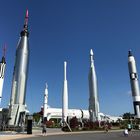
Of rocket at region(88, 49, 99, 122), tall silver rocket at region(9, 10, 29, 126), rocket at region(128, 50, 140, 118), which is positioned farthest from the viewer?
rocket at region(128, 50, 140, 118)

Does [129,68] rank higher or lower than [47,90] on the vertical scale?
higher

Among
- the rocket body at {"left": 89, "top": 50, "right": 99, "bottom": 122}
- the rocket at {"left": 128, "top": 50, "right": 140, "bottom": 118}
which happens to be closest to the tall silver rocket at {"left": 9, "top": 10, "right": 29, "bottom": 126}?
the rocket body at {"left": 89, "top": 50, "right": 99, "bottom": 122}

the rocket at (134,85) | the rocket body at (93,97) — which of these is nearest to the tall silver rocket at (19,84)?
the rocket body at (93,97)

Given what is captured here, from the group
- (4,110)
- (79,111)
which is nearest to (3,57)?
(4,110)

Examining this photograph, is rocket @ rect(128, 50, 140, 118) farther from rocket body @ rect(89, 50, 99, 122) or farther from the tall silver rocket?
the tall silver rocket

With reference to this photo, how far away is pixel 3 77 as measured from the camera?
224 feet

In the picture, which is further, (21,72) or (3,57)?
(3,57)

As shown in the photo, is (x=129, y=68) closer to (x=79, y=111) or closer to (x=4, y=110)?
(x=79, y=111)

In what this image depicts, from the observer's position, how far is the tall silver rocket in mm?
56500

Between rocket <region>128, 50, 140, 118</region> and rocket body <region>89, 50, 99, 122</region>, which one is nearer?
rocket body <region>89, 50, 99, 122</region>

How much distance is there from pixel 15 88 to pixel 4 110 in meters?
7.09

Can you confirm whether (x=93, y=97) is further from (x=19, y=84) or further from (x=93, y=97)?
(x=19, y=84)

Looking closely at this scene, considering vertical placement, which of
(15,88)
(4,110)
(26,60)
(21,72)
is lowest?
(4,110)

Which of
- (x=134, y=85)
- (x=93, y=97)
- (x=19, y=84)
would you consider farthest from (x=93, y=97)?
(x=19, y=84)
